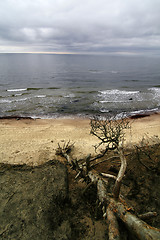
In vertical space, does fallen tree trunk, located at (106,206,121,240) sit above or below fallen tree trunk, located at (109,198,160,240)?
below

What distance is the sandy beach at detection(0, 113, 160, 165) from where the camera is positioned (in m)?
9.57

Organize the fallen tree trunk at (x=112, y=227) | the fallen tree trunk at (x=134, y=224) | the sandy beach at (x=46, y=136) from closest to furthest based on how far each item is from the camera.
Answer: the fallen tree trunk at (x=134, y=224) → the fallen tree trunk at (x=112, y=227) → the sandy beach at (x=46, y=136)

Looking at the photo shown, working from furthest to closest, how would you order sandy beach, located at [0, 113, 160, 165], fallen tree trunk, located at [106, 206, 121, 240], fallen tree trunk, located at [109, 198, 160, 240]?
sandy beach, located at [0, 113, 160, 165]
fallen tree trunk, located at [106, 206, 121, 240]
fallen tree trunk, located at [109, 198, 160, 240]

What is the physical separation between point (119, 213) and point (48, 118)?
1512 centimetres

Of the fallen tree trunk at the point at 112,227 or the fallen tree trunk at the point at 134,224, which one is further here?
the fallen tree trunk at the point at 112,227

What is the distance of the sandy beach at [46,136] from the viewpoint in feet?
31.4

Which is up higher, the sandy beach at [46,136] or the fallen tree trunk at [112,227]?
the fallen tree trunk at [112,227]

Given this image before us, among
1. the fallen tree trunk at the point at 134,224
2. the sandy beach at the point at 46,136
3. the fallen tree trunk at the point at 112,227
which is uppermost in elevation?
the fallen tree trunk at the point at 134,224

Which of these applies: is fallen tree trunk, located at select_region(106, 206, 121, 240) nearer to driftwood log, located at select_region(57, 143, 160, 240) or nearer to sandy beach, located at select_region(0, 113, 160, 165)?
driftwood log, located at select_region(57, 143, 160, 240)

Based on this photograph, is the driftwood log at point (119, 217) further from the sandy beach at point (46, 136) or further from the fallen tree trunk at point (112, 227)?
the sandy beach at point (46, 136)

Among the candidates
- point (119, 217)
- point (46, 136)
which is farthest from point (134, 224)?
point (46, 136)

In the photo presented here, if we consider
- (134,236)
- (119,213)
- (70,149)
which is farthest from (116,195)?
(70,149)

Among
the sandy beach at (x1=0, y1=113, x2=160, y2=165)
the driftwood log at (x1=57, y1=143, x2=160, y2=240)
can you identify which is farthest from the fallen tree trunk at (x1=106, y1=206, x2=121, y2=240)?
the sandy beach at (x1=0, y1=113, x2=160, y2=165)

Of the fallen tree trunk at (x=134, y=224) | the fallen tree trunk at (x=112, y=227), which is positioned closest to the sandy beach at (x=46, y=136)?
the fallen tree trunk at (x=134, y=224)
